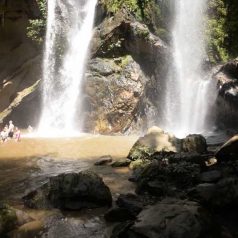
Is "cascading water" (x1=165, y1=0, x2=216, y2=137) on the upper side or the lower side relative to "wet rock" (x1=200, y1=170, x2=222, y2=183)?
upper

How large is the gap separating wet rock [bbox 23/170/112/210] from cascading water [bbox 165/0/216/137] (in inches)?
529

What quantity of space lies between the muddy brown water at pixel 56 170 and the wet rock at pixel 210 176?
1.84 m

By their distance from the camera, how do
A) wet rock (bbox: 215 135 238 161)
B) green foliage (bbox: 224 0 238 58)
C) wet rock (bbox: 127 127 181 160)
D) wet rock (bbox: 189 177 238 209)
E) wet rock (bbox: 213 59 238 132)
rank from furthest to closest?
green foliage (bbox: 224 0 238 58) → wet rock (bbox: 213 59 238 132) → wet rock (bbox: 127 127 181 160) → wet rock (bbox: 215 135 238 161) → wet rock (bbox: 189 177 238 209)

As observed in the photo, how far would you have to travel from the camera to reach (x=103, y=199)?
27.1 ft

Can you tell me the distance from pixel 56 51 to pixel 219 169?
1724cm

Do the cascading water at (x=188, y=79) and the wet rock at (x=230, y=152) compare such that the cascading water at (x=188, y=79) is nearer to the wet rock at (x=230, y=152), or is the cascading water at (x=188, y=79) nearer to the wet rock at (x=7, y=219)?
the wet rock at (x=230, y=152)

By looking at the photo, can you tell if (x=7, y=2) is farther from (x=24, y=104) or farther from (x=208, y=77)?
(x=208, y=77)

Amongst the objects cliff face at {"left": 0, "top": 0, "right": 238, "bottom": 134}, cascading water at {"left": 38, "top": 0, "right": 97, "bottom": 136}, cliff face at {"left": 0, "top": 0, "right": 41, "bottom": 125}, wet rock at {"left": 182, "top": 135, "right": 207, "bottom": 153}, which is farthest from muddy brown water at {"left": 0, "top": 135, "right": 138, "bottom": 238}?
cliff face at {"left": 0, "top": 0, "right": 41, "bottom": 125}

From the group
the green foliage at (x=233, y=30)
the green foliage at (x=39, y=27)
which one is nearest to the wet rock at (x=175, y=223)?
the green foliage at (x=39, y=27)

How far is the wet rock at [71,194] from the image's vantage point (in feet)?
26.7

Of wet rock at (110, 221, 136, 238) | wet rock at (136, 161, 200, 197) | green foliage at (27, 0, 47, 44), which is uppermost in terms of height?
green foliage at (27, 0, 47, 44)

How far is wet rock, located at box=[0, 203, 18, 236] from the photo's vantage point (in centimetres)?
680

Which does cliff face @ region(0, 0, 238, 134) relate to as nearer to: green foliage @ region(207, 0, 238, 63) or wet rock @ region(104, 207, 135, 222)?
green foliage @ region(207, 0, 238, 63)

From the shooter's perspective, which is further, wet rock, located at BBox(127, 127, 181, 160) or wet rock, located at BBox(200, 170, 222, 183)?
wet rock, located at BBox(127, 127, 181, 160)
